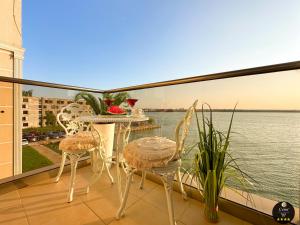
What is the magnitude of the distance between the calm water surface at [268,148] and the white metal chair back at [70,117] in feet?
4.83

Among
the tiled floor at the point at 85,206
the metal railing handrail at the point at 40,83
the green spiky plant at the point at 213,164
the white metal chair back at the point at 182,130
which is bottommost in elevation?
the tiled floor at the point at 85,206

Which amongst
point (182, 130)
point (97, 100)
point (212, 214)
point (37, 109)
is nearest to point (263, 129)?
point (182, 130)

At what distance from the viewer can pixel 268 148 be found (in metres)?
1.32

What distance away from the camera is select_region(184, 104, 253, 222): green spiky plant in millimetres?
1330

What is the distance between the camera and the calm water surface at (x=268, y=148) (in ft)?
3.99

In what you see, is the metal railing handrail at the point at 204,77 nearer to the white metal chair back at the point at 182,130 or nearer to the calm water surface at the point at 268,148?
the calm water surface at the point at 268,148

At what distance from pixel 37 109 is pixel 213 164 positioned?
223 cm

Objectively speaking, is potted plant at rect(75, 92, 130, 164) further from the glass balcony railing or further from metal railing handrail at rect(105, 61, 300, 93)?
metal railing handrail at rect(105, 61, 300, 93)

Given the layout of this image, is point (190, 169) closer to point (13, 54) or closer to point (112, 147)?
point (112, 147)

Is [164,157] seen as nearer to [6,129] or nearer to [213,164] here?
[213,164]

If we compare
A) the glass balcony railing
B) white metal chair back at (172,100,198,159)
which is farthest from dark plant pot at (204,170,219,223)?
white metal chair back at (172,100,198,159)

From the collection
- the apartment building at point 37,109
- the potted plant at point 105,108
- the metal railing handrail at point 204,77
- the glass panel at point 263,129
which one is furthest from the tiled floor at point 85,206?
the metal railing handrail at point 204,77

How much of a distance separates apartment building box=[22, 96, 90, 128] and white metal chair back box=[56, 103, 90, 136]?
12 cm

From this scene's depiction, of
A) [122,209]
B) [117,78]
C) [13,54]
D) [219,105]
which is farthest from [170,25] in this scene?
[122,209]
